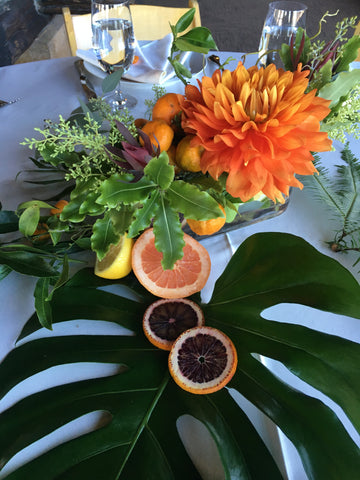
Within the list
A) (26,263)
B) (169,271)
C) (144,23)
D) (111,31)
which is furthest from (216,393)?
(144,23)

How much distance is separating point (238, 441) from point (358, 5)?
4.21 metres

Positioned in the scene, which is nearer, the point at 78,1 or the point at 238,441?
the point at 238,441

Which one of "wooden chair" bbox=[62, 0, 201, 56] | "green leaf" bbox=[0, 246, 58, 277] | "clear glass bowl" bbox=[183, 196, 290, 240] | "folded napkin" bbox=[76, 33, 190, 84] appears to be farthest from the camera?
"wooden chair" bbox=[62, 0, 201, 56]

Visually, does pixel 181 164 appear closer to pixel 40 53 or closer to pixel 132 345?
pixel 132 345

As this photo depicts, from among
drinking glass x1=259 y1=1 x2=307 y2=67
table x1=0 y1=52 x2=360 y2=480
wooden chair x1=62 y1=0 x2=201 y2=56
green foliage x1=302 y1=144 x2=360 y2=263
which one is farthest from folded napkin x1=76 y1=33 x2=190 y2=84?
green foliage x1=302 y1=144 x2=360 y2=263

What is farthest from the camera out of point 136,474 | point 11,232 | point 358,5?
point 358,5

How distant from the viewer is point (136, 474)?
349 millimetres

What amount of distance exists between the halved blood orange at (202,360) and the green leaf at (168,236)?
0.09 m

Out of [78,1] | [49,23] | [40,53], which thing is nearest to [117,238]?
[40,53]

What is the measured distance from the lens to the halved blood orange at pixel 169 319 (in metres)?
0.45

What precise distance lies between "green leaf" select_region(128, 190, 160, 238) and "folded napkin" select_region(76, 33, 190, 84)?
1.63 ft

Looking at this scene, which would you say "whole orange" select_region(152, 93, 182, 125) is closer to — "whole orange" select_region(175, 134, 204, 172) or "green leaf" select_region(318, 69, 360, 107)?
"whole orange" select_region(175, 134, 204, 172)

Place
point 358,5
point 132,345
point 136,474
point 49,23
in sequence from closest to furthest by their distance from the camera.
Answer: point 136,474, point 132,345, point 49,23, point 358,5

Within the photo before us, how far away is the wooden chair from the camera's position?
1.14 metres
